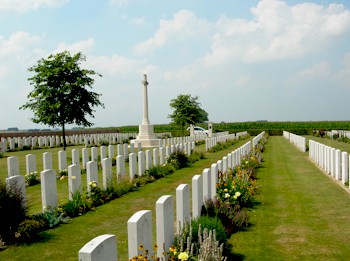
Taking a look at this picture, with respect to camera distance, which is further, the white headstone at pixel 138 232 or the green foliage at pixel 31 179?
the green foliage at pixel 31 179

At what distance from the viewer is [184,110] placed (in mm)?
45125

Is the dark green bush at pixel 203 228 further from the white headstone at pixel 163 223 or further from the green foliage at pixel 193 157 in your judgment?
the green foliage at pixel 193 157

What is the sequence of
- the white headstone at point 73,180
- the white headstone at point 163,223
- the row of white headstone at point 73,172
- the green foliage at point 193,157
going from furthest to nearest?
the green foliage at point 193,157
the white headstone at point 73,180
the row of white headstone at point 73,172
the white headstone at point 163,223

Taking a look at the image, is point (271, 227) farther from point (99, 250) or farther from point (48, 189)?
point (99, 250)

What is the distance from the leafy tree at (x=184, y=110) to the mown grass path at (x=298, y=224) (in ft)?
109

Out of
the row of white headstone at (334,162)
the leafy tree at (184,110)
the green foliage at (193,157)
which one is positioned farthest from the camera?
the leafy tree at (184,110)

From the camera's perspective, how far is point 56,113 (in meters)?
18.9

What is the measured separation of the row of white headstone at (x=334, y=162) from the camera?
10731mm

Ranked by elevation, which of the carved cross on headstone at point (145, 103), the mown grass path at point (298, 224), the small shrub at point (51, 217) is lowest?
the mown grass path at point (298, 224)

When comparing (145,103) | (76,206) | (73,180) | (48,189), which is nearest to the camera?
(48,189)

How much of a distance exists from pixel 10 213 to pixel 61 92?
13.2 metres

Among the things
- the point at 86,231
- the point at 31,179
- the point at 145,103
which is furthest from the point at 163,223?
the point at 145,103

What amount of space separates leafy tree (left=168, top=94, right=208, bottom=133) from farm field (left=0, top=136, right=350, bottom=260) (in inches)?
1333

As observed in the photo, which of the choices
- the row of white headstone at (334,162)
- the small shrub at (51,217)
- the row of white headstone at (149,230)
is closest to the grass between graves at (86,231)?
the small shrub at (51,217)
